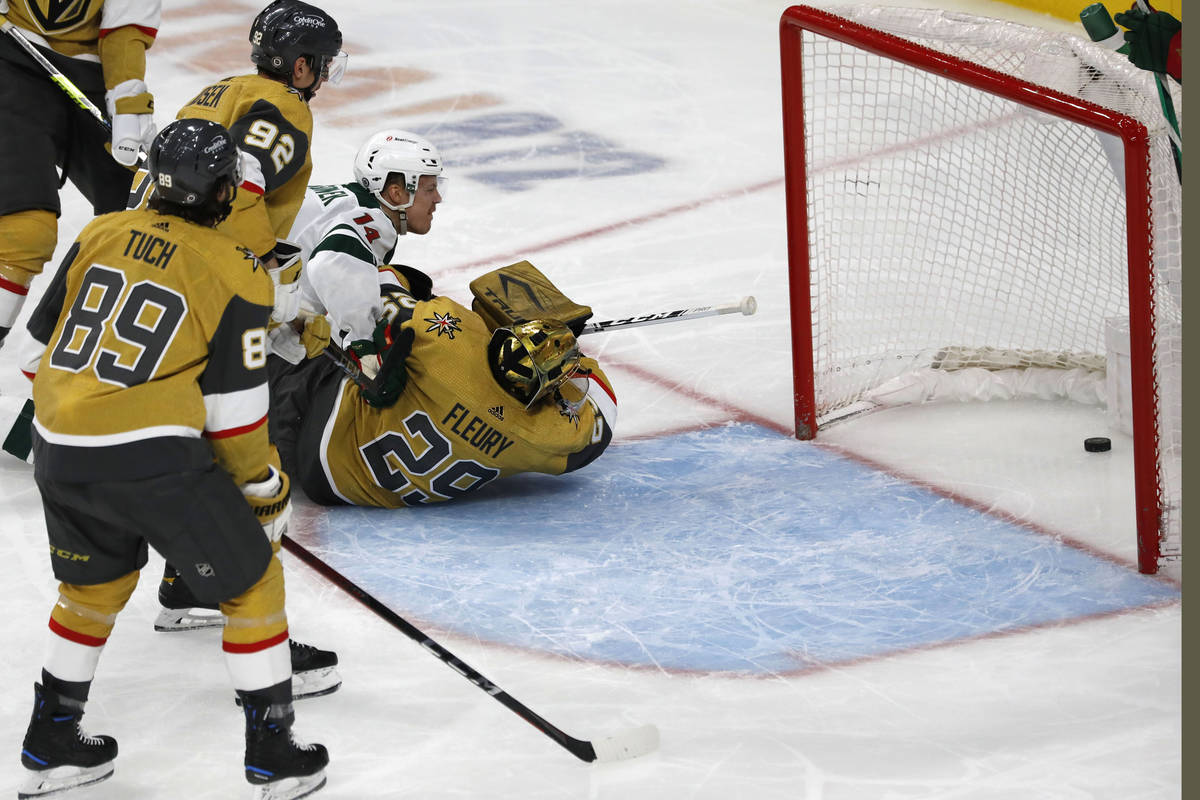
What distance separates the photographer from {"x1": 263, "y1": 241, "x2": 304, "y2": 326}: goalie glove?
2.87m

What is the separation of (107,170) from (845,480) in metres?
1.88

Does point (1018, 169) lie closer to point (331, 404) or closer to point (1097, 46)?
point (1097, 46)

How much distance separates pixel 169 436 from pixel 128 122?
1713 millimetres

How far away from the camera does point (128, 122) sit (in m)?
3.97

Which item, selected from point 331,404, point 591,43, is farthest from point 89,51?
point 591,43

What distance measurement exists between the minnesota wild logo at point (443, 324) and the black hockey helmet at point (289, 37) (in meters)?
0.56

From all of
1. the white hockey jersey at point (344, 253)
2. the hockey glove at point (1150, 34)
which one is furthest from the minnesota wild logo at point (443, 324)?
the hockey glove at point (1150, 34)

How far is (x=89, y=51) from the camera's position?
404cm

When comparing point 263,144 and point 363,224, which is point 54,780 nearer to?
point 263,144

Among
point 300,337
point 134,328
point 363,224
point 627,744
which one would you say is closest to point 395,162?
point 363,224

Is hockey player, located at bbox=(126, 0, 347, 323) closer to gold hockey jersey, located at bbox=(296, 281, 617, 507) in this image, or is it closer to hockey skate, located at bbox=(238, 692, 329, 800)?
gold hockey jersey, located at bbox=(296, 281, 617, 507)

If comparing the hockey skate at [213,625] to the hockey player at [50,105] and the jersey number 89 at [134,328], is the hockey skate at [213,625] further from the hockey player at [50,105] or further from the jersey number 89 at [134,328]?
the hockey player at [50,105]

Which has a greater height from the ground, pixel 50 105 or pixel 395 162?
→ pixel 50 105

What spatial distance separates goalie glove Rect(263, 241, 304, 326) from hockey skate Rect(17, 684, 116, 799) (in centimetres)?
69
